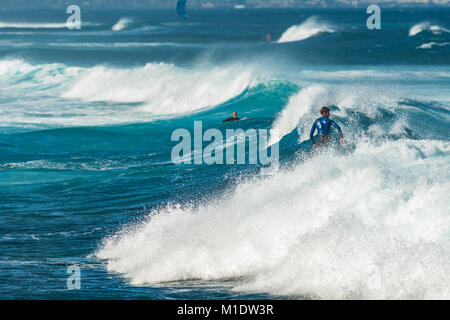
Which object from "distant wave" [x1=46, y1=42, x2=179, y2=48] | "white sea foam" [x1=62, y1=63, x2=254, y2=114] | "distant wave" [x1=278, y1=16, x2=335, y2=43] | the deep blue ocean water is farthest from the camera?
"distant wave" [x1=278, y1=16, x2=335, y2=43]

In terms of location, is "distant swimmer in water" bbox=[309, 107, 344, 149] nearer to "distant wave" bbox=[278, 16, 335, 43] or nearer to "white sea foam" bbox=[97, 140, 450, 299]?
"white sea foam" bbox=[97, 140, 450, 299]

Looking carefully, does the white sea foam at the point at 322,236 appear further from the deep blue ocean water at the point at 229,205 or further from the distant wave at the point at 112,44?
the distant wave at the point at 112,44

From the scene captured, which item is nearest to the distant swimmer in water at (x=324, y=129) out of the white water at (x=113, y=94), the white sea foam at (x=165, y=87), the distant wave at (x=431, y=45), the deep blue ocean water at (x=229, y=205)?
the deep blue ocean water at (x=229, y=205)

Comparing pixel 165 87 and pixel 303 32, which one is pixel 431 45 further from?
pixel 165 87

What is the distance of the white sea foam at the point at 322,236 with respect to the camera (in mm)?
8984

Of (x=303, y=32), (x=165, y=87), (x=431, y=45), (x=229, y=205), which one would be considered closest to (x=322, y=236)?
(x=229, y=205)

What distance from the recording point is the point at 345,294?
8.81 metres

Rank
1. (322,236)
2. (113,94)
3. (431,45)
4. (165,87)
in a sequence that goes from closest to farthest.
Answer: (322,236) → (165,87) → (113,94) → (431,45)

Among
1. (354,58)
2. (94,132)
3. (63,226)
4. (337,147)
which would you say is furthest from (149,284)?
(354,58)

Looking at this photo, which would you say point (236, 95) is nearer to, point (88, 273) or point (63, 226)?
point (63, 226)

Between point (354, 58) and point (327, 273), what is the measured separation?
4788 centimetres

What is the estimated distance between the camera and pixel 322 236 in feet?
33.1

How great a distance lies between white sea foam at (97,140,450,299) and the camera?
29.5ft

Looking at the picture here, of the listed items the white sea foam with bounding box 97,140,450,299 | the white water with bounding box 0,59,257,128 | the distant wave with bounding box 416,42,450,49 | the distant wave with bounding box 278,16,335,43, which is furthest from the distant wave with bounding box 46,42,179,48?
the white sea foam with bounding box 97,140,450,299
